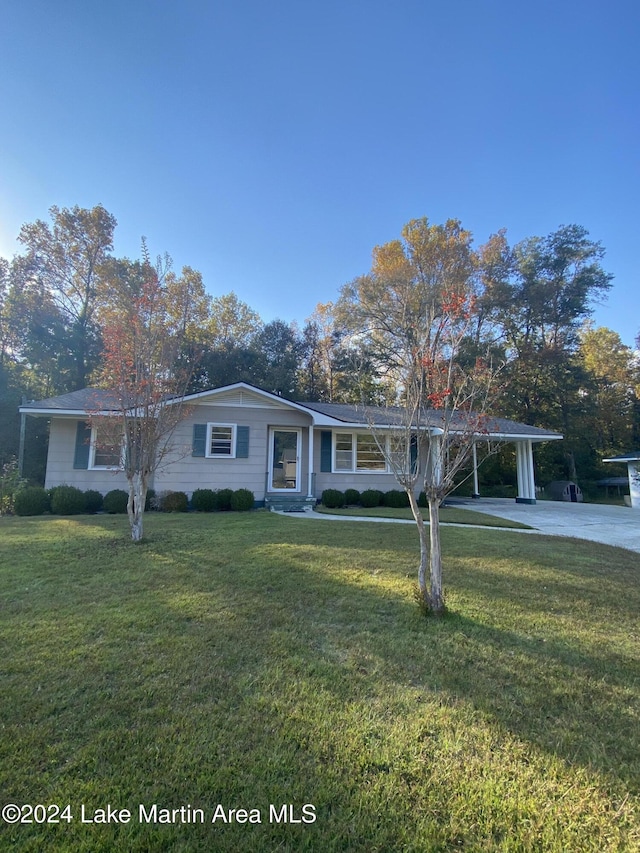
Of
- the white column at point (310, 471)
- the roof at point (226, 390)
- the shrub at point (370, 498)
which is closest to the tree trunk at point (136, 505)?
the roof at point (226, 390)

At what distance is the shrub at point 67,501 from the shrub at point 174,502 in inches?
83.4

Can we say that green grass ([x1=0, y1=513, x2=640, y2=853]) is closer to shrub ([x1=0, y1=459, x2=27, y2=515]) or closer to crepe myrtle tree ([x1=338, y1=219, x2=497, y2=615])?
crepe myrtle tree ([x1=338, y1=219, x2=497, y2=615])

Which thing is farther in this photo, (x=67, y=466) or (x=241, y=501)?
(x=67, y=466)

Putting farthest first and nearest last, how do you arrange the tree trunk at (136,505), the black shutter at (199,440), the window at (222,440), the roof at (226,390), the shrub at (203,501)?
1. the window at (222,440)
2. the black shutter at (199,440)
3. the shrub at (203,501)
4. the roof at (226,390)
5. the tree trunk at (136,505)

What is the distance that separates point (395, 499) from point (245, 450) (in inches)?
207

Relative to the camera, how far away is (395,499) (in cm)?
1298

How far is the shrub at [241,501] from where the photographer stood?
11.5 m

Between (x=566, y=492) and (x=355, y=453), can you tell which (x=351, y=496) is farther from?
(x=566, y=492)

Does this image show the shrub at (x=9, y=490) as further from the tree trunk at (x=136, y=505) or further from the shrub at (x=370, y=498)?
the shrub at (x=370, y=498)

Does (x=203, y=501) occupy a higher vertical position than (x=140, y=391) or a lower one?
lower

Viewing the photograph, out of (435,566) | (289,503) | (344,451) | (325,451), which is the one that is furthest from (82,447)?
(435,566)

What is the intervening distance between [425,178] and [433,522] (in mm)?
14939

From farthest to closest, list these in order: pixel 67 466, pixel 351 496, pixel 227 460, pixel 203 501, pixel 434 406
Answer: pixel 351 496
pixel 227 460
pixel 67 466
pixel 203 501
pixel 434 406

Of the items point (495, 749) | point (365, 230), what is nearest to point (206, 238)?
point (365, 230)
